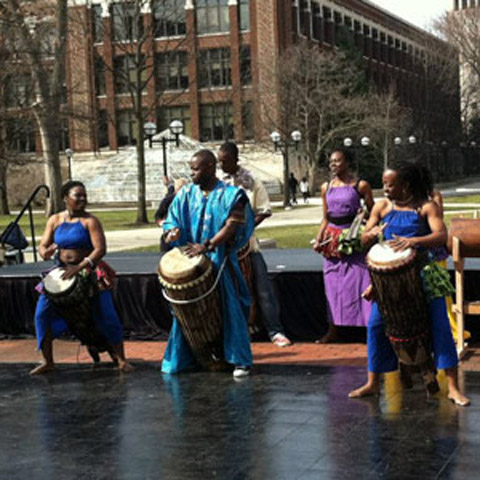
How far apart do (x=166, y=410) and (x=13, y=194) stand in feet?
183

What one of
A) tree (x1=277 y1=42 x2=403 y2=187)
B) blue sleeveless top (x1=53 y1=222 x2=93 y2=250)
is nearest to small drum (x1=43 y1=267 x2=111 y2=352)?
blue sleeveless top (x1=53 y1=222 x2=93 y2=250)

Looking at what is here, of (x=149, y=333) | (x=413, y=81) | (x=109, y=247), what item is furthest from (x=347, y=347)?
(x=413, y=81)

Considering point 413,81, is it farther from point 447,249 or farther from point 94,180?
point 447,249

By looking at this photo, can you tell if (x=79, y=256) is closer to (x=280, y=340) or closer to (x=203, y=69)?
(x=280, y=340)

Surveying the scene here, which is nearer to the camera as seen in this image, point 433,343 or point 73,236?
point 433,343

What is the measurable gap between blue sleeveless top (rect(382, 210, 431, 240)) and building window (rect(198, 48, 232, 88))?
190 ft

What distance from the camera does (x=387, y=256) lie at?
6969 millimetres

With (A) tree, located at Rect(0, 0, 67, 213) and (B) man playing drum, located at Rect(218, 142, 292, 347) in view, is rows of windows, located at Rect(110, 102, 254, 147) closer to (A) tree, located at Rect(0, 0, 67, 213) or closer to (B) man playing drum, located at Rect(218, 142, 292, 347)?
(A) tree, located at Rect(0, 0, 67, 213)

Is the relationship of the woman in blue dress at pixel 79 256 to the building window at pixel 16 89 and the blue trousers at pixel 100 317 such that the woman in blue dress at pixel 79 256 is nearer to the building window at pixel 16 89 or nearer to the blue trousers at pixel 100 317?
the blue trousers at pixel 100 317

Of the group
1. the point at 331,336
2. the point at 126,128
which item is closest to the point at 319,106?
the point at 126,128

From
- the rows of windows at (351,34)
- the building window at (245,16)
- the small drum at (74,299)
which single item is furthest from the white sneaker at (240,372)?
the rows of windows at (351,34)

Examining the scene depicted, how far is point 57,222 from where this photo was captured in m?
8.86

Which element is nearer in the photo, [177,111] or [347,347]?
[347,347]

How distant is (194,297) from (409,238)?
1955 mm
